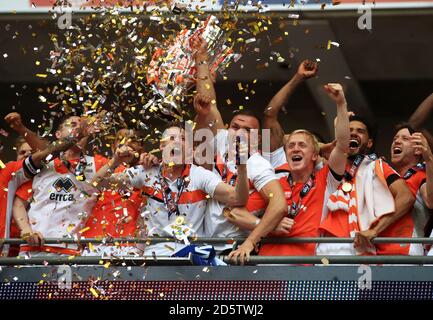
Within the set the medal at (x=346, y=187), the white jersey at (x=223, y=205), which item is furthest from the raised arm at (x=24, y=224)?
the medal at (x=346, y=187)

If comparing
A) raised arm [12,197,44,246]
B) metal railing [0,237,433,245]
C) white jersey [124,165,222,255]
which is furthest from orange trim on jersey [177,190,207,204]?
raised arm [12,197,44,246]

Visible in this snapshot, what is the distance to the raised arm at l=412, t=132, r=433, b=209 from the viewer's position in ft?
23.4

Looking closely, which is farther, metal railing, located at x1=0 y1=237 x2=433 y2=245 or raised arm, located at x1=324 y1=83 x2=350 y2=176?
raised arm, located at x1=324 y1=83 x2=350 y2=176

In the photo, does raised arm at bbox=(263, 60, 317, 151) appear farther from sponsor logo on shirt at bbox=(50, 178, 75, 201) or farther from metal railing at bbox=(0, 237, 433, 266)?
sponsor logo on shirt at bbox=(50, 178, 75, 201)

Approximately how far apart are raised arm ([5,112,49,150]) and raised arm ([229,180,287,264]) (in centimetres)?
176

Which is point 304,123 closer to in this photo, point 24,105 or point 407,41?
point 407,41

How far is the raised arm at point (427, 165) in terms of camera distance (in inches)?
281

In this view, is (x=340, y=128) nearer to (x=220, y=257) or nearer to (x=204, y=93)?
(x=204, y=93)

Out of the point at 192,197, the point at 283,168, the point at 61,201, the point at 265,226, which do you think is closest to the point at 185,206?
the point at 192,197

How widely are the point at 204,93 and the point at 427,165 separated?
1.54 meters

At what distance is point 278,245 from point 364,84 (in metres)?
3.82

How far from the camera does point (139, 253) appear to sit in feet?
24.5
